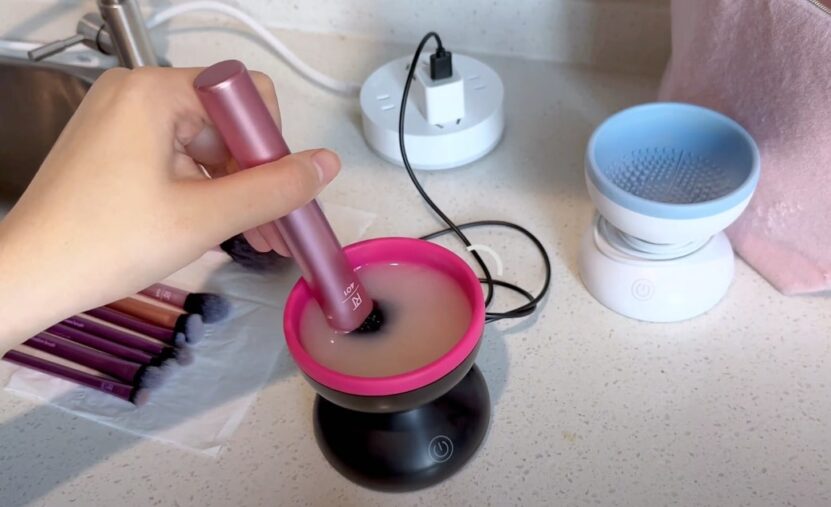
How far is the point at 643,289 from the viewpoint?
533mm

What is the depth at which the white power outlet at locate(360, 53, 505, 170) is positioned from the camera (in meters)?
0.68

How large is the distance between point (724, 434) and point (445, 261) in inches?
8.7

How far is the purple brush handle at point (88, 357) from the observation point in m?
0.54

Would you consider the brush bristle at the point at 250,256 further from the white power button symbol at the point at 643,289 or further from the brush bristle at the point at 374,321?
the white power button symbol at the point at 643,289

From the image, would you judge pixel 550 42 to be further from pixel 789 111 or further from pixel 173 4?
pixel 173 4

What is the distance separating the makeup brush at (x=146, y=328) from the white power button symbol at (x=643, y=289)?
1.13 feet

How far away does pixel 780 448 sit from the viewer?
47cm

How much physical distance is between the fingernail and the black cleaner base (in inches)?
6.2

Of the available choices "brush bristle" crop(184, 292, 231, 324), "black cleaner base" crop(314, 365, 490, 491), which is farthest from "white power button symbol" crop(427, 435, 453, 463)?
"brush bristle" crop(184, 292, 231, 324)

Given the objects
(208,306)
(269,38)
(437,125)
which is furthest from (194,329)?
(269,38)

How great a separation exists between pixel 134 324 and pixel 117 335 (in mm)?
15

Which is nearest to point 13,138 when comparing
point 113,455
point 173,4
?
point 173,4

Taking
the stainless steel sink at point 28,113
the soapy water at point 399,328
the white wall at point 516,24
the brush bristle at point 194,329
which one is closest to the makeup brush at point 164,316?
the brush bristle at point 194,329

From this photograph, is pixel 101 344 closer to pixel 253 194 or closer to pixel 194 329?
pixel 194 329
